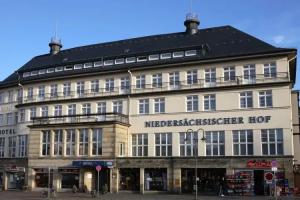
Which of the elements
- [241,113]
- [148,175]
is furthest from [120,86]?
[241,113]

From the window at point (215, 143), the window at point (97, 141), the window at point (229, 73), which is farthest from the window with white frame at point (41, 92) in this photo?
the window at point (229, 73)

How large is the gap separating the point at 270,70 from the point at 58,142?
2455 cm

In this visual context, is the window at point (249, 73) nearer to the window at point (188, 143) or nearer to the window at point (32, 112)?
the window at point (188, 143)

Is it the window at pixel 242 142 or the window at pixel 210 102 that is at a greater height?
the window at pixel 210 102

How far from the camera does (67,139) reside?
166ft

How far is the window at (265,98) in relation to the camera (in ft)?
144

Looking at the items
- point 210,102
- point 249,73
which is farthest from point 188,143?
point 249,73

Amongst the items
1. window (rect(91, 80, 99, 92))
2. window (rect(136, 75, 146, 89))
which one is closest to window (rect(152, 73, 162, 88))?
window (rect(136, 75, 146, 89))

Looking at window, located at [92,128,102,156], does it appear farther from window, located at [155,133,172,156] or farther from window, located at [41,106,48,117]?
window, located at [41,106,48,117]

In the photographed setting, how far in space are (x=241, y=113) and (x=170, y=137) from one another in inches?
318

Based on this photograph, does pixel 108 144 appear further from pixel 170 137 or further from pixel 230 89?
pixel 230 89

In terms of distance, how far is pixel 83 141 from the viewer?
49688 mm

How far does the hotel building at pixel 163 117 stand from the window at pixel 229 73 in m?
0.10

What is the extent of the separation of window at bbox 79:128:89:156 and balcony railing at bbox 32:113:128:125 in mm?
1215
